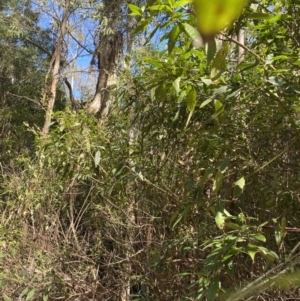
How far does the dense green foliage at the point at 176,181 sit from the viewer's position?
54.6 inches

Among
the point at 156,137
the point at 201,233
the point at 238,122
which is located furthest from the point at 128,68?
the point at 201,233

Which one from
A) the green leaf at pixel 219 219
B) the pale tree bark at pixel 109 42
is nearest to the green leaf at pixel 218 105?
the green leaf at pixel 219 219

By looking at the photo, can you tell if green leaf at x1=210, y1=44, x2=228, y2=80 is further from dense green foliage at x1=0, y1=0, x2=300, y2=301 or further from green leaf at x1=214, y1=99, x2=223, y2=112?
green leaf at x1=214, y1=99, x2=223, y2=112

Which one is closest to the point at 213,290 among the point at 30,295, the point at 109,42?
the point at 30,295

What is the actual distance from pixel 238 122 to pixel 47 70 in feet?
31.3

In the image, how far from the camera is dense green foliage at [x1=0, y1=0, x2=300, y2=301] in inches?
54.6

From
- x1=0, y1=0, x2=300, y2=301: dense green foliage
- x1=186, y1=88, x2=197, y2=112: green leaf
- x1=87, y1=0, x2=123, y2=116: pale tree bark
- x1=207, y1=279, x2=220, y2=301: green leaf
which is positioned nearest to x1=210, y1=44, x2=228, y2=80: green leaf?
x1=0, y1=0, x2=300, y2=301: dense green foliage

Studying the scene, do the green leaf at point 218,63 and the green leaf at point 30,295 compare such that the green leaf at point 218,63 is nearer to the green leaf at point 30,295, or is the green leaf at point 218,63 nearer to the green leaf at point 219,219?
the green leaf at point 219,219

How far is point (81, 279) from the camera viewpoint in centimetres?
295

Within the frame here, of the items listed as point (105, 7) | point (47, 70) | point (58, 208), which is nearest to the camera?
point (58, 208)

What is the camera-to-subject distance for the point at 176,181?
2271 millimetres

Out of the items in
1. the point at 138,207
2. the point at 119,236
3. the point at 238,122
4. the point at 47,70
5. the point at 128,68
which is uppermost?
the point at 47,70

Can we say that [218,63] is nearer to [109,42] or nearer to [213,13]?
[213,13]

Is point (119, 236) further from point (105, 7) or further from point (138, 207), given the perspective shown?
point (105, 7)
